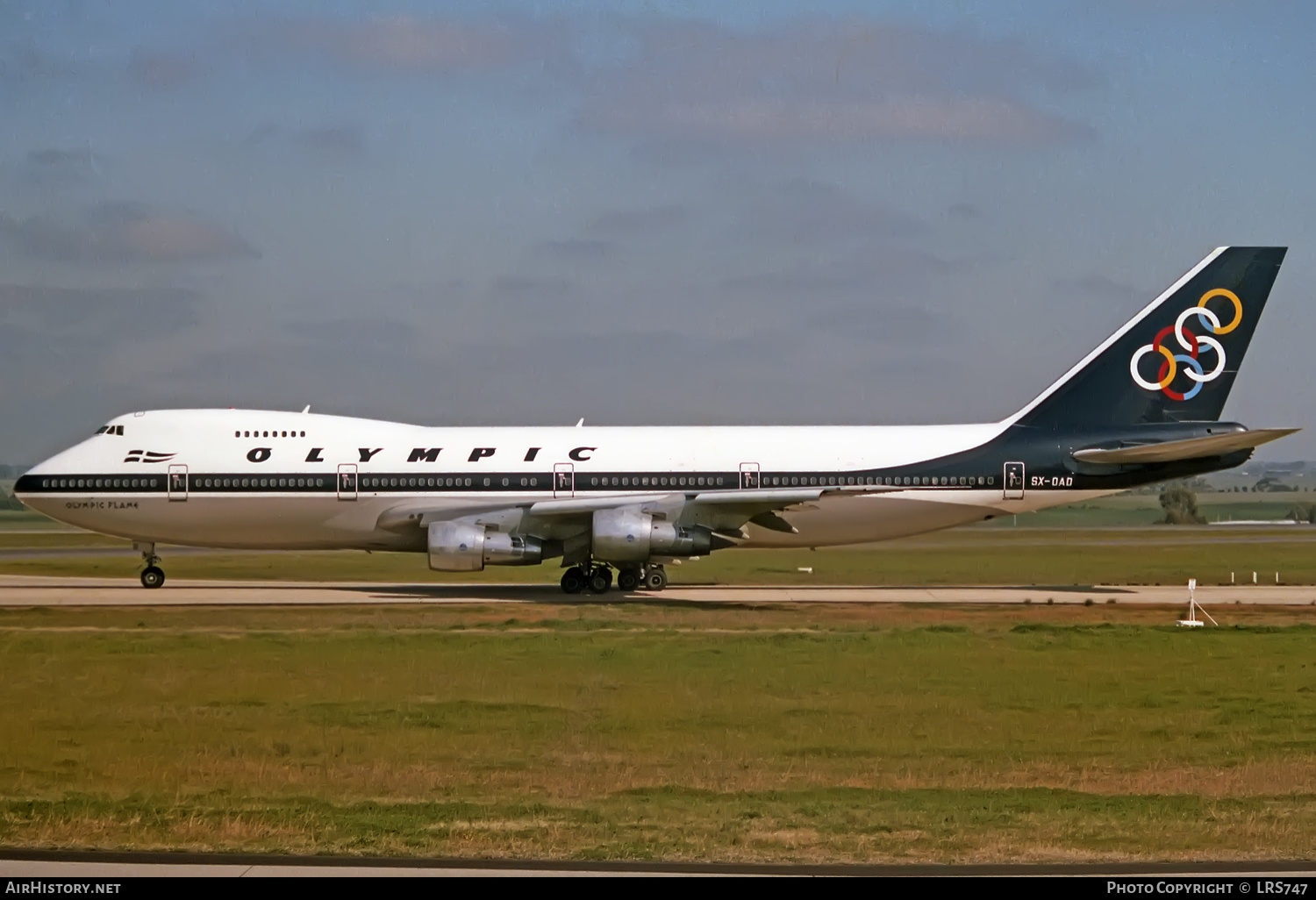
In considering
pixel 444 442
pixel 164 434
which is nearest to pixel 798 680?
pixel 444 442

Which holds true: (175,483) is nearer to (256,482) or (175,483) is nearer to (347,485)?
(256,482)

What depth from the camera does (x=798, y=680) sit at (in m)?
19.2

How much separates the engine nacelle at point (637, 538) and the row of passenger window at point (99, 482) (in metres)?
11.2

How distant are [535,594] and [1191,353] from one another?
16.9 meters

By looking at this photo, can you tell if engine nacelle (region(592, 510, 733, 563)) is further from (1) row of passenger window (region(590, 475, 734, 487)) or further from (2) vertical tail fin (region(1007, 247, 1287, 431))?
(2) vertical tail fin (region(1007, 247, 1287, 431))

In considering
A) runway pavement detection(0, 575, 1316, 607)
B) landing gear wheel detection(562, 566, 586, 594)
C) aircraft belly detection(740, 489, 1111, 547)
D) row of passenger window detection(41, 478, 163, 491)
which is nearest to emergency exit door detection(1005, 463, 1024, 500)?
aircraft belly detection(740, 489, 1111, 547)

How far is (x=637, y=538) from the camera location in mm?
31281

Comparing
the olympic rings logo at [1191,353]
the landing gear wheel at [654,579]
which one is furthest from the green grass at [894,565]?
the olympic rings logo at [1191,353]

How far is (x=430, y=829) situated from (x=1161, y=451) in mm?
26432

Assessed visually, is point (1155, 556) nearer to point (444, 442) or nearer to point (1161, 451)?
point (1161, 451)

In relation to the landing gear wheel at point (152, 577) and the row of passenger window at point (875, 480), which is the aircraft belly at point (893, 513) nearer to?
the row of passenger window at point (875, 480)

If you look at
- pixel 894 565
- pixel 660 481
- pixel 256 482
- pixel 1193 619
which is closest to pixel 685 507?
pixel 660 481

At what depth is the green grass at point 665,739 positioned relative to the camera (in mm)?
11062

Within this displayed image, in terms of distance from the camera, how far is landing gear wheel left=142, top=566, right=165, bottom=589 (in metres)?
35.5
